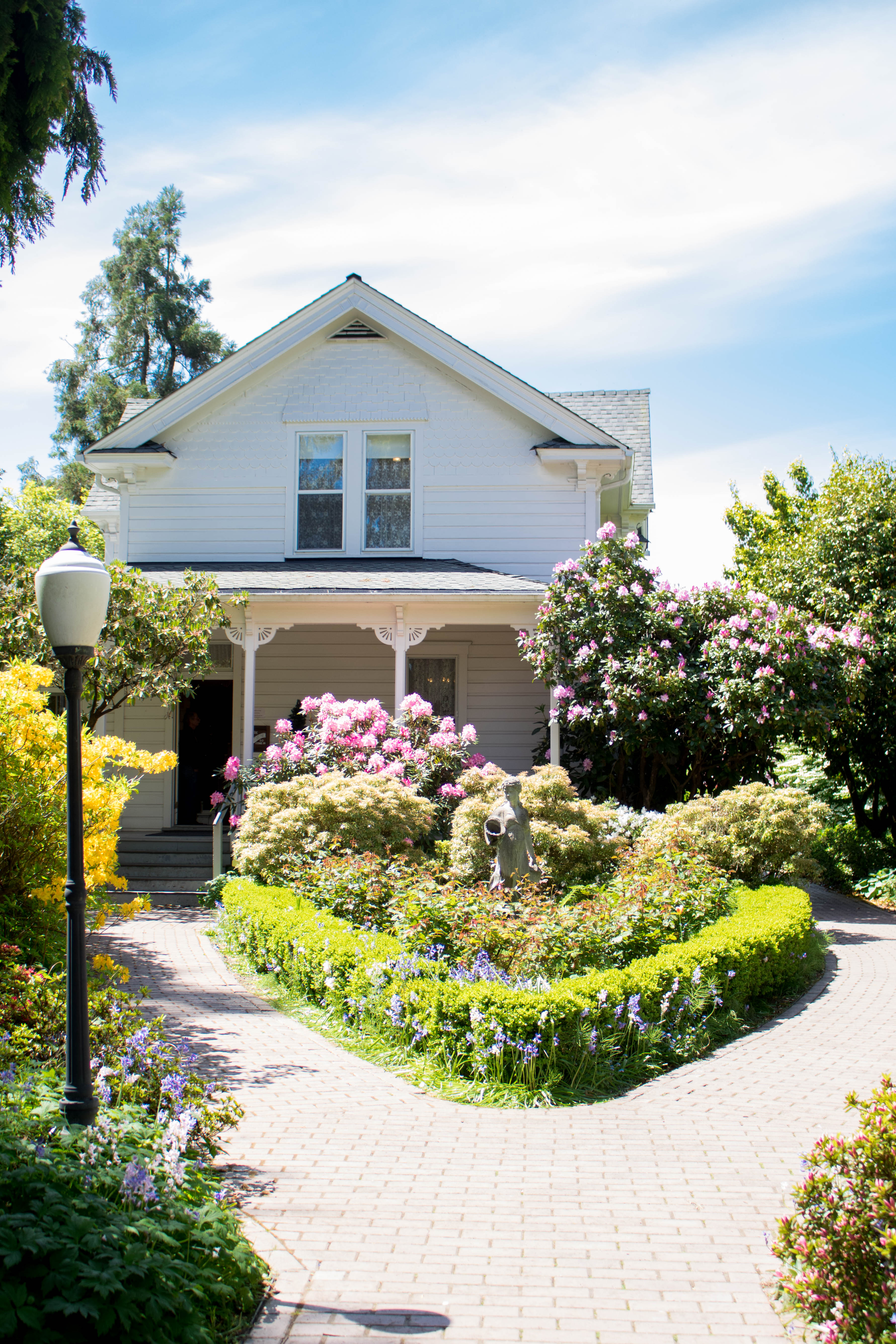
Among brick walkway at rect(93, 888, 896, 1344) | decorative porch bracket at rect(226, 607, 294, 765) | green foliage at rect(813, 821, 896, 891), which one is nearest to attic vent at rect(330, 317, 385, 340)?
decorative porch bracket at rect(226, 607, 294, 765)

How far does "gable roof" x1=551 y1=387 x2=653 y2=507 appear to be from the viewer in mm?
17266

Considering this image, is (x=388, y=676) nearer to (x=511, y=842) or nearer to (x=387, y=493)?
(x=387, y=493)

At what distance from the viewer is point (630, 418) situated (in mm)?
17750

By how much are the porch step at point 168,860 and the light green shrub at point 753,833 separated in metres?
6.11

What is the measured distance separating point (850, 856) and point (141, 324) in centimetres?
3126

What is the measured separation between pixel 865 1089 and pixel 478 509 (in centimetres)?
1127

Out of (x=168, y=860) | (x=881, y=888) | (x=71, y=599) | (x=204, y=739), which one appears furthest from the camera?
(x=204, y=739)

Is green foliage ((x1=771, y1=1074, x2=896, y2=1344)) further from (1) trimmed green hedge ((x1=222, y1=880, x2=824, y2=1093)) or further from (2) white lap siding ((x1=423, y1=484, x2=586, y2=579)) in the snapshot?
(2) white lap siding ((x1=423, y1=484, x2=586, y2=579))

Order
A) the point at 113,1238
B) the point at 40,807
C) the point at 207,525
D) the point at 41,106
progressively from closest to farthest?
the point at 113,1238
the point at 41,106
the point at 40,807
the point at 207,525

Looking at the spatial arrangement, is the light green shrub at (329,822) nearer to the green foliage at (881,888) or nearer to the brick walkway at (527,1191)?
the brick walkway at (527,1191)

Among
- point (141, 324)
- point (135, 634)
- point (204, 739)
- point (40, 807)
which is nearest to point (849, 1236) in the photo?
point (40, 807)

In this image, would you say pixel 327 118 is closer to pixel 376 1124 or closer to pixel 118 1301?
pixel 376 1124

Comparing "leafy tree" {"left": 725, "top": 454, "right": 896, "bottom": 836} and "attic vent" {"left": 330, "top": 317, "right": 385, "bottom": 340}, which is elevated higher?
"attic vent" {"left": 330, "top": 317, "right": 385, "bottom": 340}

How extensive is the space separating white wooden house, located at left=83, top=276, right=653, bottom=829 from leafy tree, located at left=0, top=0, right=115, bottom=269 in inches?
350
